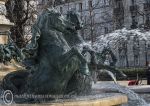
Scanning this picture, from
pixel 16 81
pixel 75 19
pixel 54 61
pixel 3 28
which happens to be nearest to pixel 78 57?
pixel 54 61

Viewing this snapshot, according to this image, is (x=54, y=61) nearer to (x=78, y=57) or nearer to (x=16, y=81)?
(x=78, y=57)

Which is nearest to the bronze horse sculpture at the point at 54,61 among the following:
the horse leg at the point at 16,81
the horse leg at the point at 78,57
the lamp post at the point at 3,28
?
the horse leg at the point at 78,57

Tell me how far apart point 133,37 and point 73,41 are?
2141 cm

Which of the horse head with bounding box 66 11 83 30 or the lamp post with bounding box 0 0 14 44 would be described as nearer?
the horse head with bounding box 66 11 83 30

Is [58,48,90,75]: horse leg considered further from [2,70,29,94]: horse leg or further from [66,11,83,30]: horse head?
[2,70,29,94]: horse leg

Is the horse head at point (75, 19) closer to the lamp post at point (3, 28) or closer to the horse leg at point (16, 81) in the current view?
the horse leg at point (16, 81)

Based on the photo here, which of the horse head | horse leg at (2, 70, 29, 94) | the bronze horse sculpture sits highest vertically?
the horse head

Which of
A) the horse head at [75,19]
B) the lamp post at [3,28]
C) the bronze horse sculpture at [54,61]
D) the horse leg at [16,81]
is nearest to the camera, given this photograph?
the bronze horse sculpture at [54,61]

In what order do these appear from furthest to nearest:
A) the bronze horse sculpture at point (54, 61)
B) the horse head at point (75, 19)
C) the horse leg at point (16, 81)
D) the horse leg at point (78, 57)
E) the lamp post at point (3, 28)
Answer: the lamp post at point (3, 28), the horse leg at point (16, 81), the horse head at point (75, 19), the bronze horse sculpture at point (54, 61), the horse leg at point (78, 57)

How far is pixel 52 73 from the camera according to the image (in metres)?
7.96

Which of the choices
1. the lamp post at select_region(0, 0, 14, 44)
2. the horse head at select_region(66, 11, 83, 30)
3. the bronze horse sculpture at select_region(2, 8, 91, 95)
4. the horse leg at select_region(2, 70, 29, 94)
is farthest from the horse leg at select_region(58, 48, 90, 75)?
the lamp post at select_region(0, 0, 14, 44)

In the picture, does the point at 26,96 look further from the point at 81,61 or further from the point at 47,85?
the point at 81,61

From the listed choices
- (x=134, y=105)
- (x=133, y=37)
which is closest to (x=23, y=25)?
(x=133, y=37)

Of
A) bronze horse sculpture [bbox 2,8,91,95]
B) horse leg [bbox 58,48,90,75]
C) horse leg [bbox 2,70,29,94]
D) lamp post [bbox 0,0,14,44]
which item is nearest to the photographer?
horse leg [bbox 58,48,90,75]
